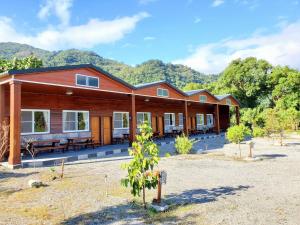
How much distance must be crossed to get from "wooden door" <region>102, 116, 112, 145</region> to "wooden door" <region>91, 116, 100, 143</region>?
509 millimetres

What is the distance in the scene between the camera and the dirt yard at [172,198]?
486 centimetres

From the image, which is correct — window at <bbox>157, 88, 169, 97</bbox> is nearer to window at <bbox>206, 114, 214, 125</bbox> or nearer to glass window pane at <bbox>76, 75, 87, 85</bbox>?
glass window pane at <bbox>76, 75, 87, 85</bbox>

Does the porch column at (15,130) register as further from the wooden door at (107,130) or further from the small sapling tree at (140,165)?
the wooden door at (107,130)

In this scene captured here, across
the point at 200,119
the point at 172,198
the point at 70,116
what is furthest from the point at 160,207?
the point at 200,119

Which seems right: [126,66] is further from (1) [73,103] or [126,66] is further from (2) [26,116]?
(2) [26,116]

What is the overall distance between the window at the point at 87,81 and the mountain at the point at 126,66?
53.3m

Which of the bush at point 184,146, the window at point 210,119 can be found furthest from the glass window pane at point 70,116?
the window at point 210,119

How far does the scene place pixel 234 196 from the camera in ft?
19.9

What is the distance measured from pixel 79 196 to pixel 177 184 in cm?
270

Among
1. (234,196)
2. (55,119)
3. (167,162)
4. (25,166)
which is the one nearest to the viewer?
(234,196)

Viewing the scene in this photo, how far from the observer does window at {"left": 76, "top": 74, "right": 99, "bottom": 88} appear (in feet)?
43.2

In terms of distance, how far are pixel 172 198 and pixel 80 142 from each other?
10900 mm

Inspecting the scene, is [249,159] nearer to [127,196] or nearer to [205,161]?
[205,161]

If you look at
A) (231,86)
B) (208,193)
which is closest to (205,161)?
(208,193)
